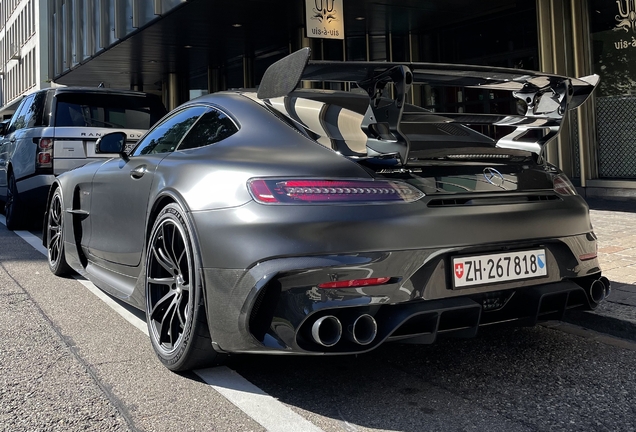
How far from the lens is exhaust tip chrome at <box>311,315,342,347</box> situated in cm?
248

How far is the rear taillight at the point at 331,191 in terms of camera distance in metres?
2.61

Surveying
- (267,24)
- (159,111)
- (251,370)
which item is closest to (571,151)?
(159,111)

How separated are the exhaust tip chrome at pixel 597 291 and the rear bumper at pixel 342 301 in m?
0.43

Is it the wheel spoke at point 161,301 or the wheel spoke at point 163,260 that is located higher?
the wheel spoke at point 163,260

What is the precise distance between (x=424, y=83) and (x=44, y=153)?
6.10 metres

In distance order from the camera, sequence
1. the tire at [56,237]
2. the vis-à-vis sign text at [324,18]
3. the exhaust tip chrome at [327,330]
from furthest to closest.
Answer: the vis-à-vis sign text at [324,18], the tire at [56,237], the exhaust tip chrome at [327,330]

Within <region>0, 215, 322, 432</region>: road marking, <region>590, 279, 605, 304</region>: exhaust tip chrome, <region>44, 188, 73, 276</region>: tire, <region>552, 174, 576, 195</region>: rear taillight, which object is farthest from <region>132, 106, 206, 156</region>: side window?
<region>590, 279, 605, 304</region>: exhaust tip chrome

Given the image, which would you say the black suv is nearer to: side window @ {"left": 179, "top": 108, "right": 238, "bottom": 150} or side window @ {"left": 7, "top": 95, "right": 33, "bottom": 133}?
side window @ {"left": 7, "top": 95, "right": 33, "bottom": 133}

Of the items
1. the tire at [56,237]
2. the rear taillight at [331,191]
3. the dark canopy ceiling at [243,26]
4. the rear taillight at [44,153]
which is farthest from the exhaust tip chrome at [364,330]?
the dark canopy ceiling at [243,26]

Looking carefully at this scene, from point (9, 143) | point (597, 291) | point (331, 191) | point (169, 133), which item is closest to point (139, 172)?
point (169, 133)

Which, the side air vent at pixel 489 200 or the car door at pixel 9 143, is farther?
the car door at pixel 9 143

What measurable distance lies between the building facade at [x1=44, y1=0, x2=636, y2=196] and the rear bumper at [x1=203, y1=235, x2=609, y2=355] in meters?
8.01

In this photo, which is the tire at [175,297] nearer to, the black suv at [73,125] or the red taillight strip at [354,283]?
the red taillight strip at [354,283]

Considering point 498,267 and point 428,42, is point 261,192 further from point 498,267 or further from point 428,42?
point 428,42
